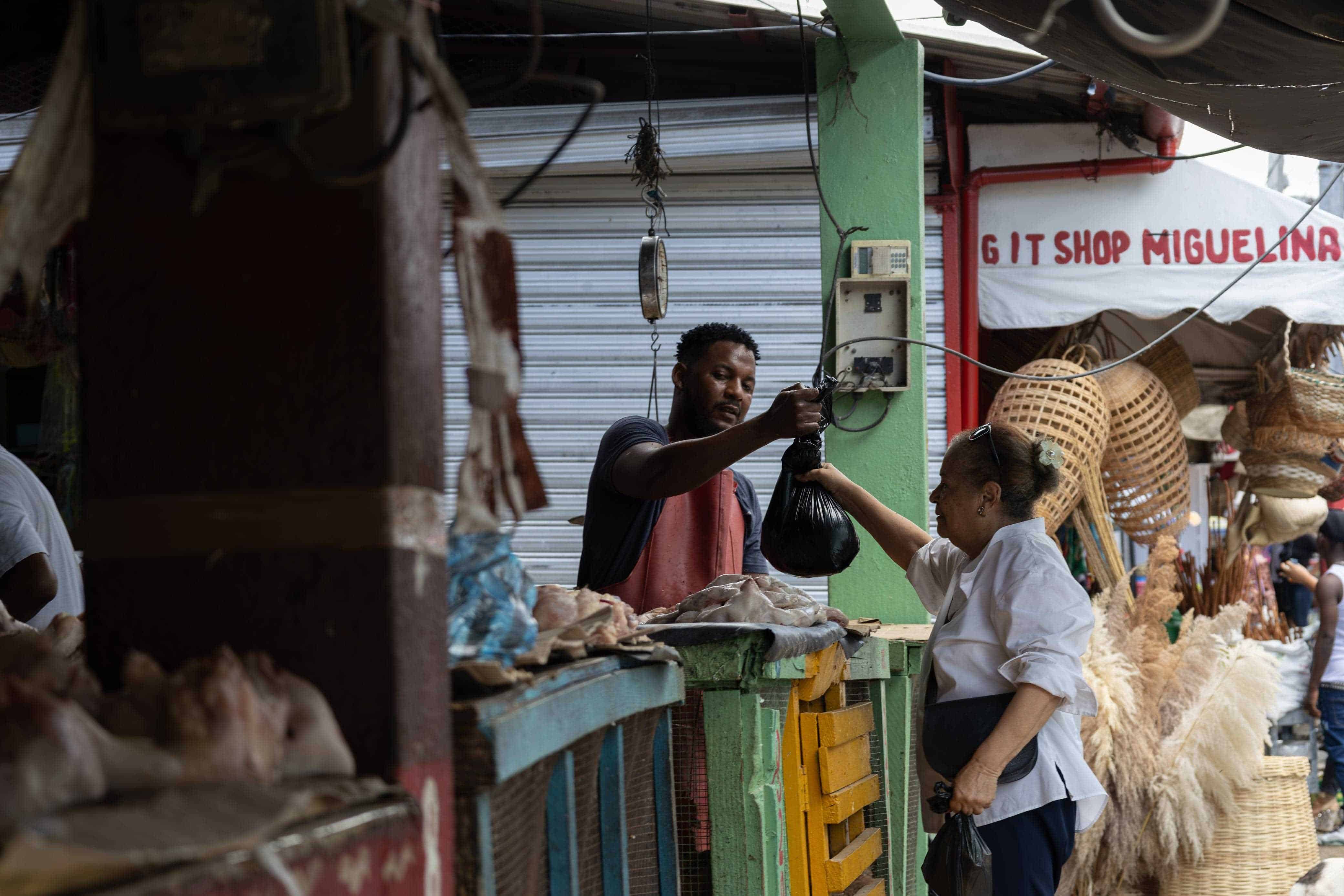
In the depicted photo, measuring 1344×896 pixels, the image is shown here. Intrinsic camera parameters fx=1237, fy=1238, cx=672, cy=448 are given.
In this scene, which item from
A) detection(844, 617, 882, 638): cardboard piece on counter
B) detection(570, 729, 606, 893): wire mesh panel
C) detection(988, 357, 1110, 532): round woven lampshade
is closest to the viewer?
detection(570, 729, 606, 893): wire mesh panel

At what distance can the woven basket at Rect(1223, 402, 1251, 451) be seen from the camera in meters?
7.82

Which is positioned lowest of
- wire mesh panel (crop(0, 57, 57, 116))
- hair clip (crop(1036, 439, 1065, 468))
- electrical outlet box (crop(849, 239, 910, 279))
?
hair clip (crop(1036, 439, 1065, 468))

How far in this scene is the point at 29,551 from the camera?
351 cm

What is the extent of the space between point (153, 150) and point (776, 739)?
6.18ft

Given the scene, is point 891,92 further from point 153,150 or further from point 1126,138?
point 153,150

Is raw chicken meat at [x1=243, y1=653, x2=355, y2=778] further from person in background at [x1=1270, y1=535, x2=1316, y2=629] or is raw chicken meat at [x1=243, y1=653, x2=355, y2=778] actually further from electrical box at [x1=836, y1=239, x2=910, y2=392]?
person in background at [x1=1270, y1=535, x2=1316, y2=629]

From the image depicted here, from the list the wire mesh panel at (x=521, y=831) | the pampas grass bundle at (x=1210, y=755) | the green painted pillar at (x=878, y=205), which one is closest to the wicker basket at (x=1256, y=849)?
the pampas grass bundle at (x=1210, y=755)

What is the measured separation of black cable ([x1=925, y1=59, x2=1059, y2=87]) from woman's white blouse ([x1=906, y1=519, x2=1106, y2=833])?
2.60 metres

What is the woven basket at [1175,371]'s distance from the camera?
721cm

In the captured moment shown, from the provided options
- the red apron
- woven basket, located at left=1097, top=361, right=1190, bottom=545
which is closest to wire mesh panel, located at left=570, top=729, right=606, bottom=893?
the red apron

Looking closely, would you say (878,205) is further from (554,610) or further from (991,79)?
(554,610)

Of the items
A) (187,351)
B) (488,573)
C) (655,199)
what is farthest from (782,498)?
(187,351)

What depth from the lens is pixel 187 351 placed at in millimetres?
1320

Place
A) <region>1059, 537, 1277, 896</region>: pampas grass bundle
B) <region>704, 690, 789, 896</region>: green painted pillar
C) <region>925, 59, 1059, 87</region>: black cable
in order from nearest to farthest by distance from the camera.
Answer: <region>704, 690, 789, 896</region>: green painted pillar → <region>1059, 537, 1277, 896</region>: pampas grass bundle → <region>925, 59, 1059, 87</region>: black cable
